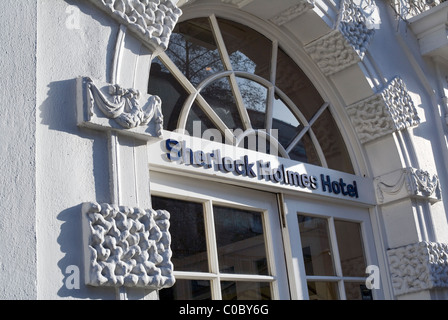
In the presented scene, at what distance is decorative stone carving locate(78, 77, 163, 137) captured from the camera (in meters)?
3.14

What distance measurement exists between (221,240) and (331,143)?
1687 millimetres

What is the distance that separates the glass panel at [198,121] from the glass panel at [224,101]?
4.7 inches

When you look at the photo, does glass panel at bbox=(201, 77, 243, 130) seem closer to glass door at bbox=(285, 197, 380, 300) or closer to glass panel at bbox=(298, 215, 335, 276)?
glass door at bbox=(285, 197, 380, 300)

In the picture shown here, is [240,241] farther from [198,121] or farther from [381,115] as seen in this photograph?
[381,115]

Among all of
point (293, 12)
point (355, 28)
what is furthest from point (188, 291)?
point (355, 28)

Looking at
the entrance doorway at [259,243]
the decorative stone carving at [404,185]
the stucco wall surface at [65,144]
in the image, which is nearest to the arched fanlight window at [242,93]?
the decorative stone carving at [404,185]

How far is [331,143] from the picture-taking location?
557 centimetres

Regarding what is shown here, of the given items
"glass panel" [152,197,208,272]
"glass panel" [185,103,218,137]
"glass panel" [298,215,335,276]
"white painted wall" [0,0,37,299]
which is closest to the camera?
"white painted wall" [0,0,37,299]

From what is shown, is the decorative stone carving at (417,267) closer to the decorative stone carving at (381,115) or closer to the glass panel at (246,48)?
the decorative stone carving at (381,115)

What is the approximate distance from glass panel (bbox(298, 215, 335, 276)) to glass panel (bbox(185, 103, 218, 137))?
3.29ft

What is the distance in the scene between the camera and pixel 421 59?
6363 millimetres

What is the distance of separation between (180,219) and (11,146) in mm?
1446

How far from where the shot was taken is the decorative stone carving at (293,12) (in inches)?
206

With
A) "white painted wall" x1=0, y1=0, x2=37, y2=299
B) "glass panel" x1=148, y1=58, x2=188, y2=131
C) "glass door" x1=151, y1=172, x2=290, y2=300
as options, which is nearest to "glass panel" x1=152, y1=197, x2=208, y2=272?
"glass door" x1=151, y1=172, x2=290, y2=300
